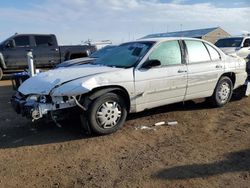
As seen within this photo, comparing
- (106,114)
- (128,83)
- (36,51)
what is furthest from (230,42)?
(106,114)

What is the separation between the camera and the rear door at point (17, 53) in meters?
15.9

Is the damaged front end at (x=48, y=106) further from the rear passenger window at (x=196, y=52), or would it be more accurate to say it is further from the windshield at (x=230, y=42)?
the windshield at (x=230, y=42)

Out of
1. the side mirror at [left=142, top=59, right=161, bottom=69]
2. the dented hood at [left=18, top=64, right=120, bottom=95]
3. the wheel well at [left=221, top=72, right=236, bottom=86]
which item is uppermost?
the side mirror at [left=142, top=59, right=161, bottom=69]

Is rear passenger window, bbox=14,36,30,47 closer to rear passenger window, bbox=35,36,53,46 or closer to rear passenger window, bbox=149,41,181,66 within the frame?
rear passenger window, bbox=35,36,53,46

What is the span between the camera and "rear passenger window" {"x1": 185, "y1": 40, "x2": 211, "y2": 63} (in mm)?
7496

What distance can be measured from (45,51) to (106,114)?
1127 centimetres

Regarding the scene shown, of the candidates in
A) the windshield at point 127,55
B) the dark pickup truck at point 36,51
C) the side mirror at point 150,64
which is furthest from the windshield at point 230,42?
the side mirror at point 150,64

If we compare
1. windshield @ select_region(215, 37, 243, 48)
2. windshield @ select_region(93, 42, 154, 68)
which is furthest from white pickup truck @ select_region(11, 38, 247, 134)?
windshield @ select_region(215, 37, 243, 48)

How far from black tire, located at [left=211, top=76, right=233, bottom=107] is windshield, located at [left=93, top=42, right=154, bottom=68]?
6.76 ft

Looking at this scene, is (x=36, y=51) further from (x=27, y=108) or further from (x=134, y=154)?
(x=134, y=154)

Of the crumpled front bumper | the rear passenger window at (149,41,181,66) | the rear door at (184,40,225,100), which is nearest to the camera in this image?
the crumpled front bumper

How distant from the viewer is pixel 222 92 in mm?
8234

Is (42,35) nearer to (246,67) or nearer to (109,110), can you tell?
(246,67)

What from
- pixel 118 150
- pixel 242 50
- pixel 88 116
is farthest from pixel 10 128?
pixel 242 50
